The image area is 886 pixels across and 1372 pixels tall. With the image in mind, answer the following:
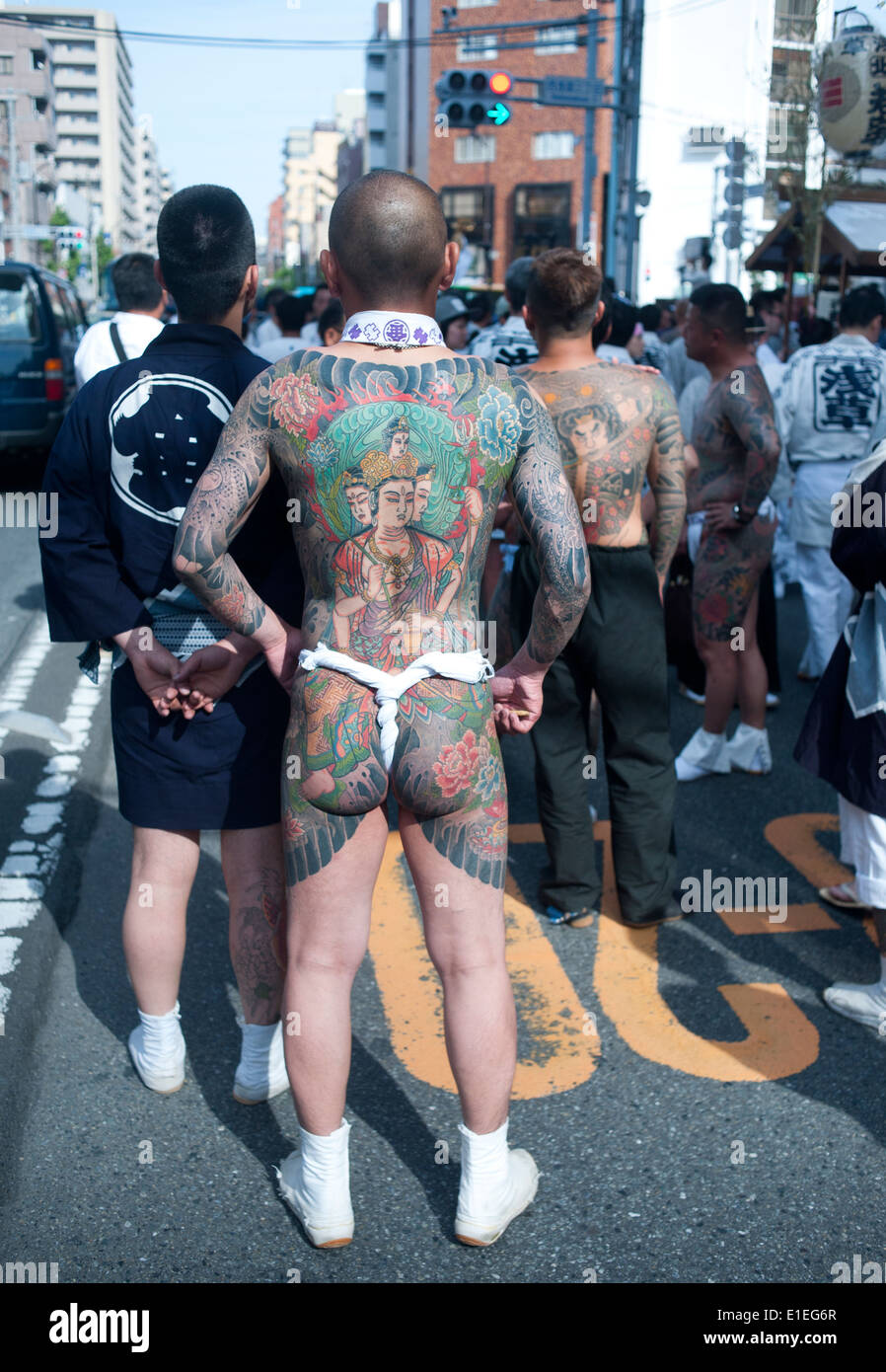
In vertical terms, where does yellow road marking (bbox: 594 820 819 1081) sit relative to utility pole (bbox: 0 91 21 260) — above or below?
below

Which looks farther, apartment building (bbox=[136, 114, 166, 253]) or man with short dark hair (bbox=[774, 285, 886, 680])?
apartment building (bbox=[136, 114, 166, 253])

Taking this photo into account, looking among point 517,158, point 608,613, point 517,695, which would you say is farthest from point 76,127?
point 517,695

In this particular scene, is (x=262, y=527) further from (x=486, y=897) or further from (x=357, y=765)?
(x=486, y=897)

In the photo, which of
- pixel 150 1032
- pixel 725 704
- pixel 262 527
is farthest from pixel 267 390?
pixel 725 704

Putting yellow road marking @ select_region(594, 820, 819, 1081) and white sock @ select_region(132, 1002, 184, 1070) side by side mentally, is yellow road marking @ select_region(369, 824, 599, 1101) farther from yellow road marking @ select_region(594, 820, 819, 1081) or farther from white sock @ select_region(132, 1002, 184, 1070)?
white sock @ select_region(132, 1002, 184, 1070)

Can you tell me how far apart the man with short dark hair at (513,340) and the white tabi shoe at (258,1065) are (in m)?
3.27

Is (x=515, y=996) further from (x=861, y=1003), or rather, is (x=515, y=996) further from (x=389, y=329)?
(x=389, y=329)

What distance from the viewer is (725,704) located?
16.7 feet

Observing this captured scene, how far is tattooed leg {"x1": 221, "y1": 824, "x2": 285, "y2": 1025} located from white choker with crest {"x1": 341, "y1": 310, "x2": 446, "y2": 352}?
1173mm

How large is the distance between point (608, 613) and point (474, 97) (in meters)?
15.6

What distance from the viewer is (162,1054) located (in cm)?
289

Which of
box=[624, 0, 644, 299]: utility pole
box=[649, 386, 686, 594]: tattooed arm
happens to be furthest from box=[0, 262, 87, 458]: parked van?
box=[649, 386, 686, 594]: tattooed arm

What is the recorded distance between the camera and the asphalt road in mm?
2354
